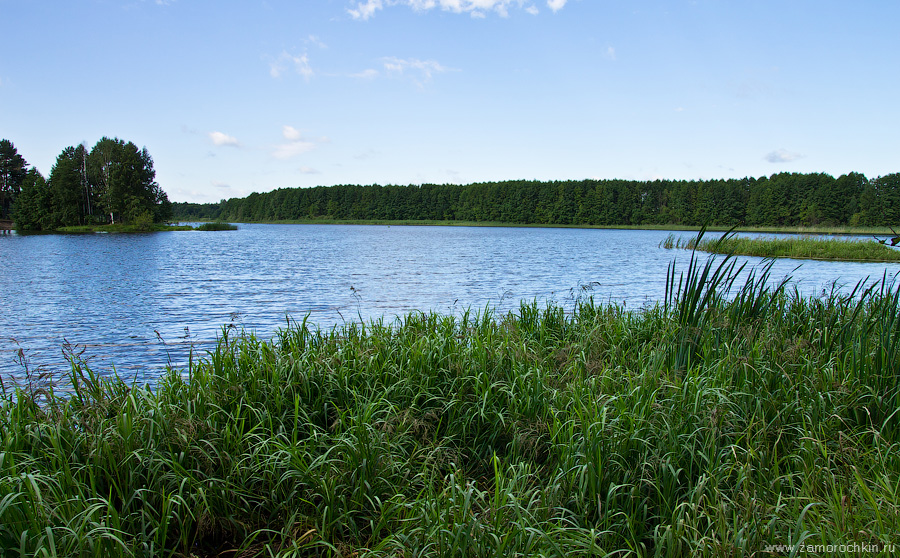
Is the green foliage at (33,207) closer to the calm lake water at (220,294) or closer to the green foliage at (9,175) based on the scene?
the green foliage at (9,175)

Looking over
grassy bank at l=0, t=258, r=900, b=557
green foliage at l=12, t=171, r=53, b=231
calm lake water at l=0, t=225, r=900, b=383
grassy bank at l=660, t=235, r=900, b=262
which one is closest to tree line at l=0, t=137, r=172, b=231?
green foliage at l=12, t=171, r=53, b=231

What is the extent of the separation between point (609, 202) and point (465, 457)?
396ft

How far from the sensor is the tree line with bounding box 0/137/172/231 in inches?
2712

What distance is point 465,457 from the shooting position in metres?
4.32

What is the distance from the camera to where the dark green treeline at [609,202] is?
273ft

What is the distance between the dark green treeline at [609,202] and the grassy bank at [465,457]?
53002 millimetres

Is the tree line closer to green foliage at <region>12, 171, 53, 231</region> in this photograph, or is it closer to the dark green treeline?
green foliage at <region>12, 171, 53, 231</region>

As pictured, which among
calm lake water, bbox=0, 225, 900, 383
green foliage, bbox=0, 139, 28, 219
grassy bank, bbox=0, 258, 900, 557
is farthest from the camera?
green foliage, bbox=0, 139, 28, 219

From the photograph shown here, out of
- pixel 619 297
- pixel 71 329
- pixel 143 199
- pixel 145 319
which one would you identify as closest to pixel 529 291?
pixel 619 297

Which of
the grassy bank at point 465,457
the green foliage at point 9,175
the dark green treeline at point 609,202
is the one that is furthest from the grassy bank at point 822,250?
the green foliage at point 9,175

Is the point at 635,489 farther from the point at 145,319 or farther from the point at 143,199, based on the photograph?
the point at 143,199

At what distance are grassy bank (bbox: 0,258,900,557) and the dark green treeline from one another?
53.0 meters

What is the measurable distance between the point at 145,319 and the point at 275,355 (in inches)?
376

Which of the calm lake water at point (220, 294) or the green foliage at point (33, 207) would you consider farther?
the green foliage at point (33, 207)
